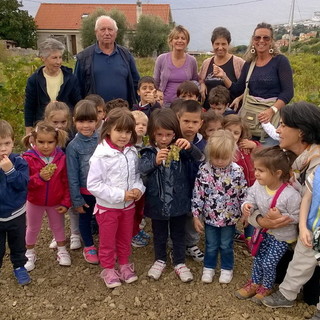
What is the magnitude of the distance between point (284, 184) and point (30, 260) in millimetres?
2376

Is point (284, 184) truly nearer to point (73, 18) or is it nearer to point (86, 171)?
point (86, 171)

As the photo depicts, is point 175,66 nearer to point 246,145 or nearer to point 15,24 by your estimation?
point 246,145

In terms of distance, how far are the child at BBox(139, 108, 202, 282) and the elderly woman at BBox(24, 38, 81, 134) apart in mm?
1529

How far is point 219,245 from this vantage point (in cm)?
331

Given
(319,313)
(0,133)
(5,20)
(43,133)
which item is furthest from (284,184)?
(5,20)

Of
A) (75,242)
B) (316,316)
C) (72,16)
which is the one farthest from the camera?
(72,16)

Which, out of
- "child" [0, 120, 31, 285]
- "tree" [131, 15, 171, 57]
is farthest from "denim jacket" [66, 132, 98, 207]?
"tree" [131, 15, 171, 57]

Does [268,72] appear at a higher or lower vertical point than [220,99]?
higher

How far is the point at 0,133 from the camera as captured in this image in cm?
299

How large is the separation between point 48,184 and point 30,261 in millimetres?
792

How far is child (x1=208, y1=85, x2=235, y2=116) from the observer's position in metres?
4.09

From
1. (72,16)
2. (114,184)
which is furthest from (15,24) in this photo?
(114,184)

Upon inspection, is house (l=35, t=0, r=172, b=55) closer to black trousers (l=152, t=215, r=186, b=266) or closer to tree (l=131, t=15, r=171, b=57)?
tree (l=131, t=15, r=171, b=57)

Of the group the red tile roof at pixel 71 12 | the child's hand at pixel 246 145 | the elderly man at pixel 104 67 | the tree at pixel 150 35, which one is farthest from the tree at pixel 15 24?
the child's hand at pixel 246 145
